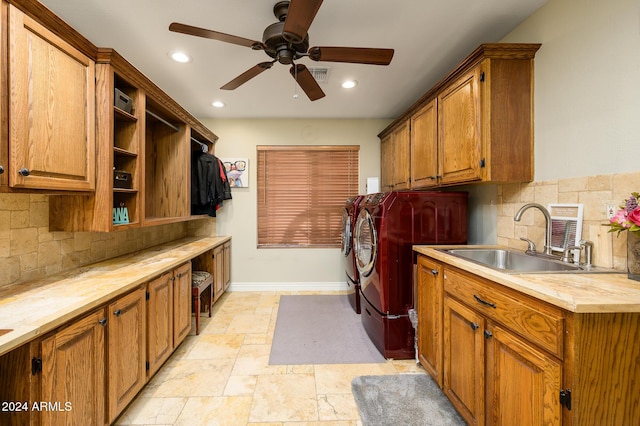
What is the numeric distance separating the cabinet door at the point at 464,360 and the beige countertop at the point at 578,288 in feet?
0.98

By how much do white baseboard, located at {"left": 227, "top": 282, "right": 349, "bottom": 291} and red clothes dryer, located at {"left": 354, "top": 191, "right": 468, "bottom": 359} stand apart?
1690mm

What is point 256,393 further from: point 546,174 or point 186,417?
point 546,174

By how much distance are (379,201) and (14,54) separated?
7.56 ft

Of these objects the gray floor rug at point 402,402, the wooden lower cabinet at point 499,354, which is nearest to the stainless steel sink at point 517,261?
the wooden lower cabinet at point 499,354

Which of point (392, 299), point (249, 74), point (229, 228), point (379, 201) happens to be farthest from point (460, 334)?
point (229, 228)

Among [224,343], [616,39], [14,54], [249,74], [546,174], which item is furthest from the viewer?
[224,343]

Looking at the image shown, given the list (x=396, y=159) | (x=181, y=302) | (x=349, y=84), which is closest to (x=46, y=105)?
(x=181, y=302)

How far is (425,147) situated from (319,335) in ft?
7.03

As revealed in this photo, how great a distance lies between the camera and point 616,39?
1395mm

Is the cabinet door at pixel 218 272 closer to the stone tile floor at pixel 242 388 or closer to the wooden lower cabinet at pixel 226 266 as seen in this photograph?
the wooden lower cabinet at pixel 226 266

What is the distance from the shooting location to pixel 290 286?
159 inches

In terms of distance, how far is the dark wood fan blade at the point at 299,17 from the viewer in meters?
1.26

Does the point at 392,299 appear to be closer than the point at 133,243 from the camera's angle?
Yes

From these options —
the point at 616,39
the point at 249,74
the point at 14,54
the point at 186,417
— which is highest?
the point at 249,74
